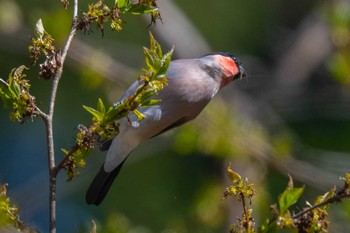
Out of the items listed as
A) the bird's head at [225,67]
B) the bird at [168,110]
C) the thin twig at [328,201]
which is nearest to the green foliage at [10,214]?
the thin twig at [328,201]

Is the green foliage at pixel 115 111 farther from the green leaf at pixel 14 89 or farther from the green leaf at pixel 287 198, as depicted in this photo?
the green leaf at pixel 287 198

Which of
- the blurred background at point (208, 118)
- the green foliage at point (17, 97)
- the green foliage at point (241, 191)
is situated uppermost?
the green foliage at point (17, 97)

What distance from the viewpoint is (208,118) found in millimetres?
3256

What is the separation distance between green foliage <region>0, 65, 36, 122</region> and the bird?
0.87 metres

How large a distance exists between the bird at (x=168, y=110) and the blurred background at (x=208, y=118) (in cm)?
12

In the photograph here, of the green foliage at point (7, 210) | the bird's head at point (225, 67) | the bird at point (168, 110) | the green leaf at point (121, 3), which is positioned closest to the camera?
the green foliage at point (7, 210)

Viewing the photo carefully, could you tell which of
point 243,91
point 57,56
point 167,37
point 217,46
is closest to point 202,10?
point 217,46

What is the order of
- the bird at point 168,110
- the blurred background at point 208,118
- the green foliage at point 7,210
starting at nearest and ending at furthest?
1. the green foliage at point 7,210
2. the bird at point 168,110
3. the blurred background at point 208,118

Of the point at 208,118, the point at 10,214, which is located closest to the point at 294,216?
the point at 10,214

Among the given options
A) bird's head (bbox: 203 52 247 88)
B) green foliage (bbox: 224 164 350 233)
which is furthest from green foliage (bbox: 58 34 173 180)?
bird's head (bbox: 203 52 247 88)

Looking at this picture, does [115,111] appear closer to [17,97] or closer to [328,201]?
[17,97]

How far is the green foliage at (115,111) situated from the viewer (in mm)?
1386

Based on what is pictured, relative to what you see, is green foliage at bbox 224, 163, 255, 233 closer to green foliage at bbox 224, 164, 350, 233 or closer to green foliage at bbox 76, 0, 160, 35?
green foliage at bbox 224, 164, 350, 233

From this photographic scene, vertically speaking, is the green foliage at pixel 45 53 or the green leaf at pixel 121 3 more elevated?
the green leaf at pixel 121 3
